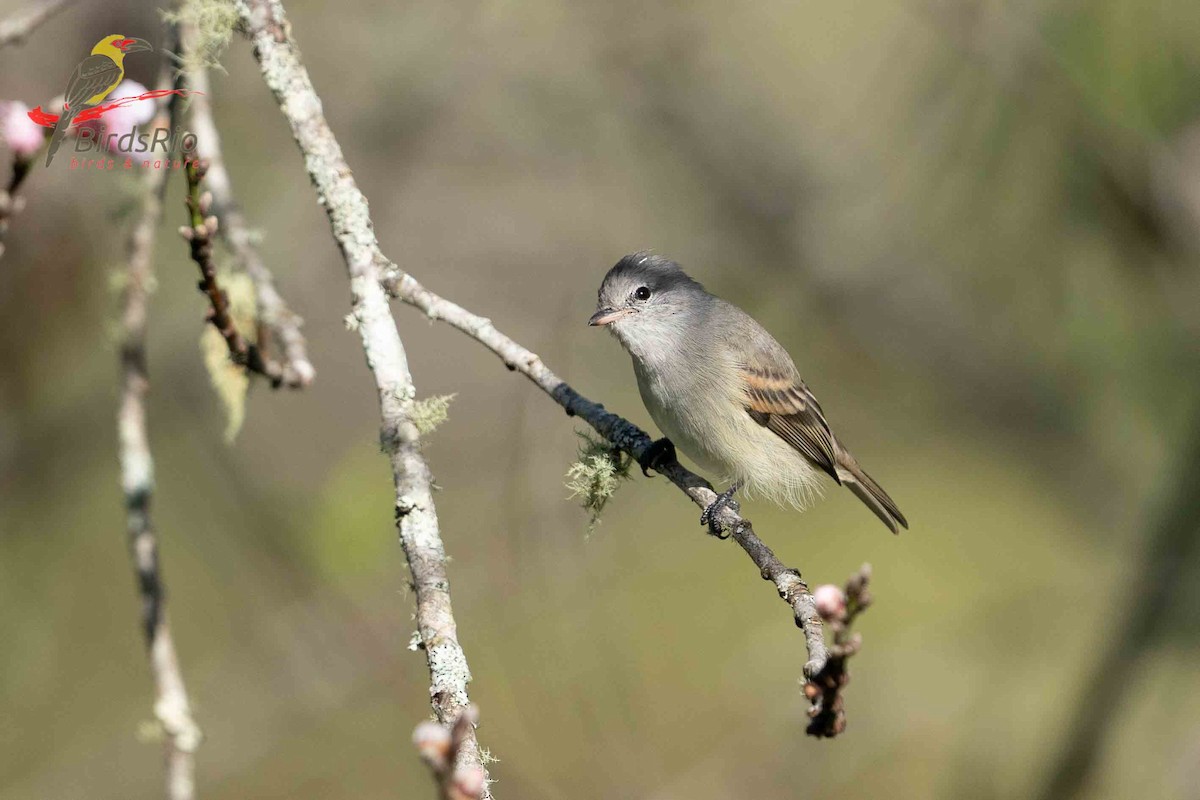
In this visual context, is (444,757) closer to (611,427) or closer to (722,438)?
(611,427)

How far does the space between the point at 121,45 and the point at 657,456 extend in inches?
109

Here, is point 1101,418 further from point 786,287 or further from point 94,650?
point 94,650

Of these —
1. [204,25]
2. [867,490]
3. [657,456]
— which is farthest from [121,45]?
[867,490]

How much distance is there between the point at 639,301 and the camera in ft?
15.0

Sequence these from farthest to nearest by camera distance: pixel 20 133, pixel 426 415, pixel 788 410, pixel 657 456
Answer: pixel 788 410, pixel 657 456, pixel 426 415, pixel 20 133

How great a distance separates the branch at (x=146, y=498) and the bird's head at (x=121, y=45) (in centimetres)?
118

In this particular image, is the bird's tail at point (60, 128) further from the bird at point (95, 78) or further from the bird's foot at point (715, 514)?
the bird's foot at point (715, 514)

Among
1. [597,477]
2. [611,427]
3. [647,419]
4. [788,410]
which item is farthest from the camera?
[647,419]

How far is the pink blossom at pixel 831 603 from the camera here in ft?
5.09

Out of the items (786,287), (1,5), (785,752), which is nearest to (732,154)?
(786,287)

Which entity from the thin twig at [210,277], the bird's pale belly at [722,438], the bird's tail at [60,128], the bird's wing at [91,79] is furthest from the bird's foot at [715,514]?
the bird's wing at [91,79]

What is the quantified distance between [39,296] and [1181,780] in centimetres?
609

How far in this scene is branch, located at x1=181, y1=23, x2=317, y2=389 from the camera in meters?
2.83

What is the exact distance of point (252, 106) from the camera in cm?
579
